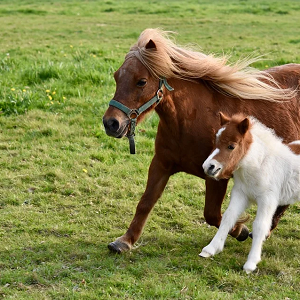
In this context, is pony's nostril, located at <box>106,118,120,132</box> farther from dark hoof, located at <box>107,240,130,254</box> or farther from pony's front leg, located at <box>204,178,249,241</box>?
dark hoof, located at <box>107,240,130,254</box>

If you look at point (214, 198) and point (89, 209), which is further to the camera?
point (89, 209)

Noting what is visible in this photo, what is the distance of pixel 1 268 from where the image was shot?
453cm

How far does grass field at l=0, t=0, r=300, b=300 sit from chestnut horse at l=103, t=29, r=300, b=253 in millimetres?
417

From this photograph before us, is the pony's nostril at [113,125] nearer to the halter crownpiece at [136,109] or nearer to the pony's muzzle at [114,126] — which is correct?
the pony's muzzle at [114,126]

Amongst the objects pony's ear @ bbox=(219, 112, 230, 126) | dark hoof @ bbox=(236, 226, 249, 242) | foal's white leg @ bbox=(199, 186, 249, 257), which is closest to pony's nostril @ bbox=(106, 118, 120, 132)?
pony's ear @ bbox=(219, 112, 230, 126)

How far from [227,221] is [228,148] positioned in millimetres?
568

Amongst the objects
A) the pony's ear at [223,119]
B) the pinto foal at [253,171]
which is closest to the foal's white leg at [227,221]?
the pinto foal at [253,171]

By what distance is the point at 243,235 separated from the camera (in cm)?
506

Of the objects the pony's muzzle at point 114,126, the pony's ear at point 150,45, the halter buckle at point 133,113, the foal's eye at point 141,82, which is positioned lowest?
the pony's muzzle at point 114,126

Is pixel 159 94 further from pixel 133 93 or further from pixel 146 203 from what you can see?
pixel 146 203

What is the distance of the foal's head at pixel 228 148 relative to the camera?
4.13 m

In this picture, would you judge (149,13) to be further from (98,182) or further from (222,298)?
(222,298)

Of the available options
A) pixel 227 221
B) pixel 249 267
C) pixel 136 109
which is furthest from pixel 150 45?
pixel 249 267

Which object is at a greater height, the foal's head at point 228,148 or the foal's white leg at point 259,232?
the foal's head at point 228,148
